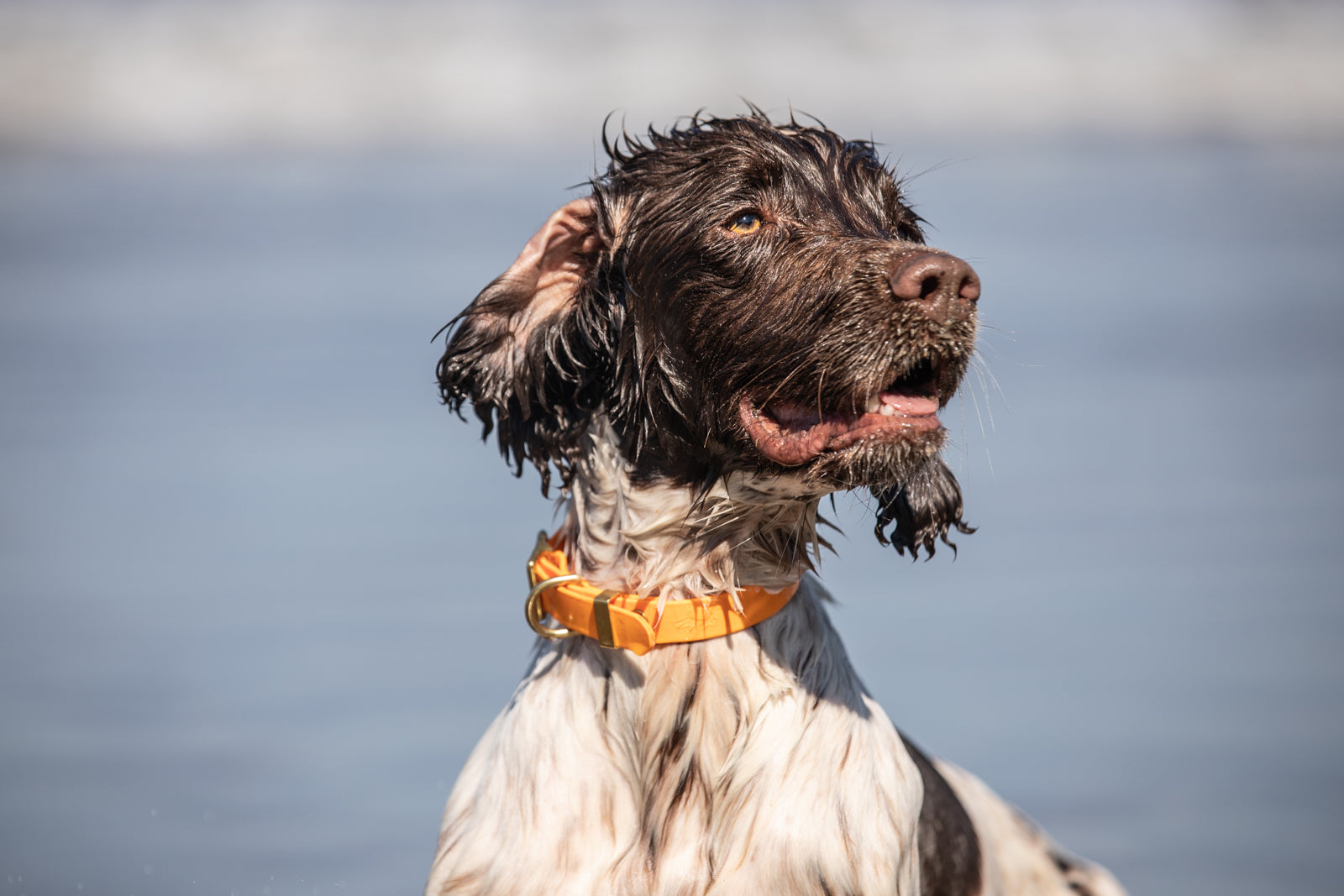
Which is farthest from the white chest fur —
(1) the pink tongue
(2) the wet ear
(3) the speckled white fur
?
(1) the pink tongue

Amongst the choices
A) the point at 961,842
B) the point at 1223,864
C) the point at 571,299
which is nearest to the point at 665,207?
the point at 571,299

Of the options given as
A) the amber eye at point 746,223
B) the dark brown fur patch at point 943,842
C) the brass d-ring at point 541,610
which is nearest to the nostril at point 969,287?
the amber eye at point 746,223

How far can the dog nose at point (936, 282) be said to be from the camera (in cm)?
330

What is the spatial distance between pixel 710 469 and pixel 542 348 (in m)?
0.52

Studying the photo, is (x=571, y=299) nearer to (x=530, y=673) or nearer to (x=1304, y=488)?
(x=530, y=673)

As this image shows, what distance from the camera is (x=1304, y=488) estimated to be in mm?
10234

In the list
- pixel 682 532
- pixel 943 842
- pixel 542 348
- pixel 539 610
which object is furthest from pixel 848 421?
pixel 943 842

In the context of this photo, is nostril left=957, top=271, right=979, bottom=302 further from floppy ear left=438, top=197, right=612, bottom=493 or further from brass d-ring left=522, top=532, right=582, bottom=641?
brass d-ring left=522, top=532, right=582, bottom=641

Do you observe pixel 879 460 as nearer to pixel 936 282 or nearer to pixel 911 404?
pixel 911 404

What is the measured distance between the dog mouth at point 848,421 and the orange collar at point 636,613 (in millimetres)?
426

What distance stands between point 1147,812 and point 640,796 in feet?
11.0

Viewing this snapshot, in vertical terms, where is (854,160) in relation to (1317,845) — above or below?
above

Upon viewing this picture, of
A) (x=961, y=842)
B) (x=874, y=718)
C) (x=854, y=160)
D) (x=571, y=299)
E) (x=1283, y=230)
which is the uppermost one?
(x=1283, y=230)

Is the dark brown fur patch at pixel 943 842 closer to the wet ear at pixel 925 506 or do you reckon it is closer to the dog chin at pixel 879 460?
the wet ear at pixel 925 506
